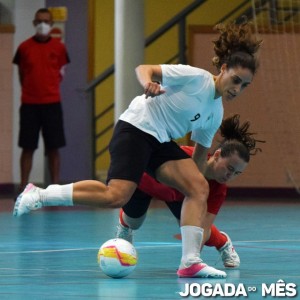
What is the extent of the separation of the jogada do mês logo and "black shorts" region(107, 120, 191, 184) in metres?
0.91

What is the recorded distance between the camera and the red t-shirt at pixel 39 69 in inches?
632

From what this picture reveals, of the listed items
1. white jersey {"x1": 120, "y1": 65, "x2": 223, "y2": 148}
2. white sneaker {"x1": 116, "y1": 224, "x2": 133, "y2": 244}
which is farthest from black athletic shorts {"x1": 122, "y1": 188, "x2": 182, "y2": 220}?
white jersey {"x1": 120, "y1": 65, "x2": 223, "y2": 148}

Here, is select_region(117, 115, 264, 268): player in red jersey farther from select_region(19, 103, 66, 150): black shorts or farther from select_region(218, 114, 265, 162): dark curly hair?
select_region(19, 103, 66, 150): black shorts

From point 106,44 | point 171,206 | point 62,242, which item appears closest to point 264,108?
point 106,44

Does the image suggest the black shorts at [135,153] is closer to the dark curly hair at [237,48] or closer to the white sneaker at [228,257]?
the dark curly hair at [237,48]

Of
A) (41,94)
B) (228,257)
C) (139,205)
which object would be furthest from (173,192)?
(41,94)

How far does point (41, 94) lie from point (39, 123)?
37 cm

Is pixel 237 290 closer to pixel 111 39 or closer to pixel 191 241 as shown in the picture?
pixel 191 241

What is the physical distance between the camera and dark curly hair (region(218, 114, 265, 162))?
29.1ft

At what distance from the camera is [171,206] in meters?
9.48

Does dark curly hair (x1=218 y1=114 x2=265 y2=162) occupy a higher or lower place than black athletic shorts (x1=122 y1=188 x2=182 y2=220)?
higher

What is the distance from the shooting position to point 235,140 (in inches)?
353

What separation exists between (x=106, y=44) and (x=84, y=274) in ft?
41.4

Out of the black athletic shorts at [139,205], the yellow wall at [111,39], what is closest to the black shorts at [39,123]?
the yellow wall at [111,39]
